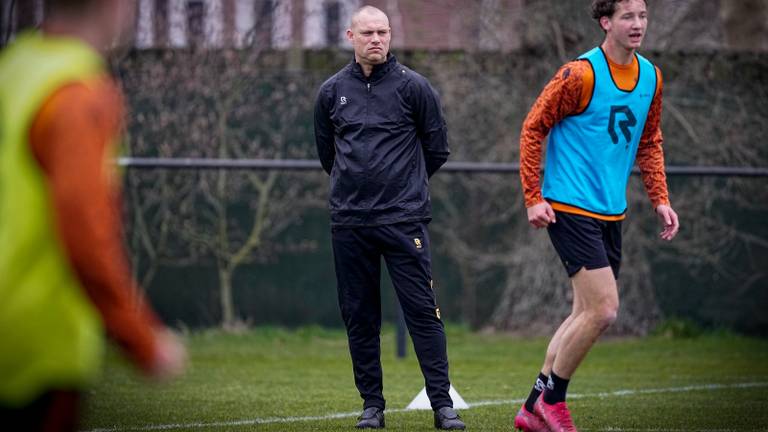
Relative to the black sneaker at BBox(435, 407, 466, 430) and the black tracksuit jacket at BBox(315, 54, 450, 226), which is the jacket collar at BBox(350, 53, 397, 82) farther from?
the black sneaker at BBox(435, 407, 466, 430)

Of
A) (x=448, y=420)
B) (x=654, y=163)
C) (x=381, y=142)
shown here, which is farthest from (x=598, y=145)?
(x=448, y=420)

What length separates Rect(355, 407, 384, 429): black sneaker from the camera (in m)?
6.11

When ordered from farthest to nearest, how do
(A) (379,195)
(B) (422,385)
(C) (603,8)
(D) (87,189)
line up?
(B) (422,385) < (A) (379,195) < (C) (603,8) < (D) (87,189)

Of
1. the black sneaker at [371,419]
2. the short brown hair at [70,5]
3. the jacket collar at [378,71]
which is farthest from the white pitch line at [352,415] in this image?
the short brown hair at [70,5]

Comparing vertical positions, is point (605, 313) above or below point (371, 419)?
above

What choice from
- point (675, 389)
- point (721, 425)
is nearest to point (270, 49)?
point (675, 389)

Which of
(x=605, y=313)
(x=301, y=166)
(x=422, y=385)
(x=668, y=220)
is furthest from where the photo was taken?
(x=301, y=166)

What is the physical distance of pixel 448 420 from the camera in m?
6.00

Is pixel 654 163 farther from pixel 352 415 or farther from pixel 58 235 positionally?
pixel 58 235

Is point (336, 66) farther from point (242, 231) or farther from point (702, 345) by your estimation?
point (702, 345)

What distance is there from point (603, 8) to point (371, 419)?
2422 mm

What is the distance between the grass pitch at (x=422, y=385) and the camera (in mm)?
6438

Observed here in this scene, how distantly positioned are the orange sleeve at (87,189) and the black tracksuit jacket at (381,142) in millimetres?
3453

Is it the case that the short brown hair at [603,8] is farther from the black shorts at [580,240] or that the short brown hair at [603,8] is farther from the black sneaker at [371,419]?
the black sneaker at [371,419]
